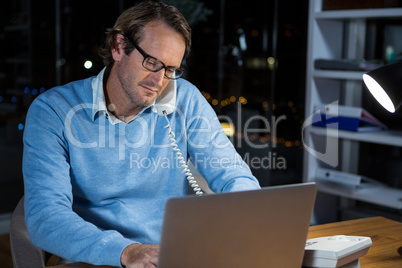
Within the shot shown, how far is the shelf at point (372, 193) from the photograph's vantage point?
2.95 metres

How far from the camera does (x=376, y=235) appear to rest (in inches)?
58.1

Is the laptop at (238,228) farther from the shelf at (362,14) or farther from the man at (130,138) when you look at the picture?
the shelf at (362,14)

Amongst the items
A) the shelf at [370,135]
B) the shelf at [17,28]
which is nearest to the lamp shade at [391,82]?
the shelf at [370,135]

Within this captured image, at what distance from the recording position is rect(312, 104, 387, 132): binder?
3.08 metres

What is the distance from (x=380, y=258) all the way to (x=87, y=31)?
346 cm

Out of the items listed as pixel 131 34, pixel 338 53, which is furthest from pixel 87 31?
pixel 131 34

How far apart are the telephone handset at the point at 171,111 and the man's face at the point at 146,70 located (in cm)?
5

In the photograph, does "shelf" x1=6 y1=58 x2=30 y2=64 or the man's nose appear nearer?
the man's nose

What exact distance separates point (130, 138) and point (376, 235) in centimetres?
81

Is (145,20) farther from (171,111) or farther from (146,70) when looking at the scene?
(171,111)

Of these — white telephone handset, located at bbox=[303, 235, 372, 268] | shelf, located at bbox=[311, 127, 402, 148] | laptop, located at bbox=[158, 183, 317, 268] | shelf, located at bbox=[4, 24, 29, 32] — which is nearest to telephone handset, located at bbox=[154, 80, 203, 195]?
white telephone handset, located at bbox=[303, 235, 372, 268]

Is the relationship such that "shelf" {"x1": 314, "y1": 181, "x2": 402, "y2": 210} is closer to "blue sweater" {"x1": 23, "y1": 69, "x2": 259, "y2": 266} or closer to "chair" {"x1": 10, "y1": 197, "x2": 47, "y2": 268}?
"blue sweater" {"x1": 23, "y1": 69, "x2": 259, "y2": 266}

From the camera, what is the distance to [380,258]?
Result: 1.30m

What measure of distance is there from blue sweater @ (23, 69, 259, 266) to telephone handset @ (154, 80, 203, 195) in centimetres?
2
